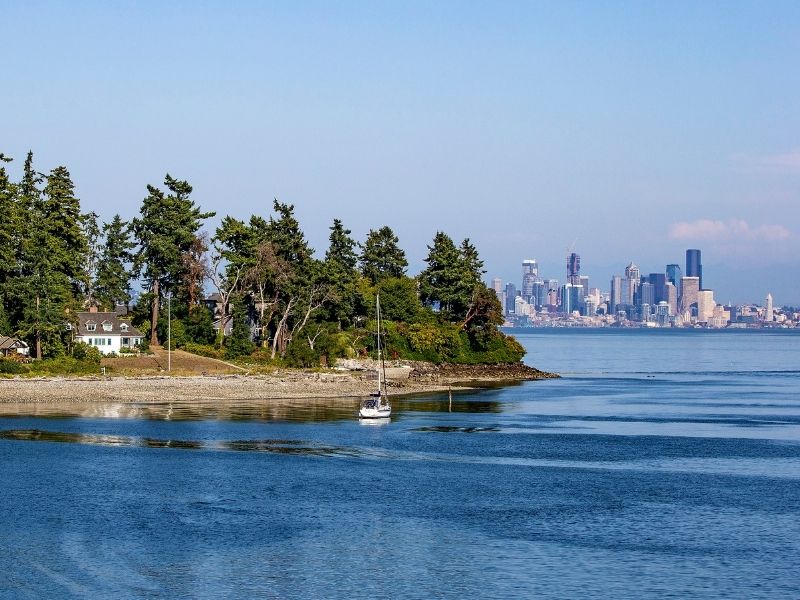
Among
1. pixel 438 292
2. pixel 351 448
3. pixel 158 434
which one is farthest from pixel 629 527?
pixel 438 292

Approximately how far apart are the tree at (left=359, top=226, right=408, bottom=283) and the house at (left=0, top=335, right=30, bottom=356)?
57.9 meters

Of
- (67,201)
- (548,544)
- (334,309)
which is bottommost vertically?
(548,544)

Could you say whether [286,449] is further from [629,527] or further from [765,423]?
[765,423]

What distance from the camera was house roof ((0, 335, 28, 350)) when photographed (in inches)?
4488

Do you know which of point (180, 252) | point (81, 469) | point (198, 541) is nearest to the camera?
point (198, 541)

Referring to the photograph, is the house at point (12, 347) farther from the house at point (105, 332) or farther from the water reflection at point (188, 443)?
the water reflection at point (188, 443)

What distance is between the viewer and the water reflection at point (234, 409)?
8969 centimetres

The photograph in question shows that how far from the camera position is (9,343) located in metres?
114

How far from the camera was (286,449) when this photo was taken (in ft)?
234

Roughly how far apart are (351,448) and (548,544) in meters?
29.2

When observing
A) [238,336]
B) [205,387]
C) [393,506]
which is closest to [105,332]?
[238,336]

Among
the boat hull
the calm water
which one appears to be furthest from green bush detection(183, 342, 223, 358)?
the boat hull

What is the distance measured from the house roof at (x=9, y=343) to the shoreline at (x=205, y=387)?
9731mm

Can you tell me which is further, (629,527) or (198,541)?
(629,527)
